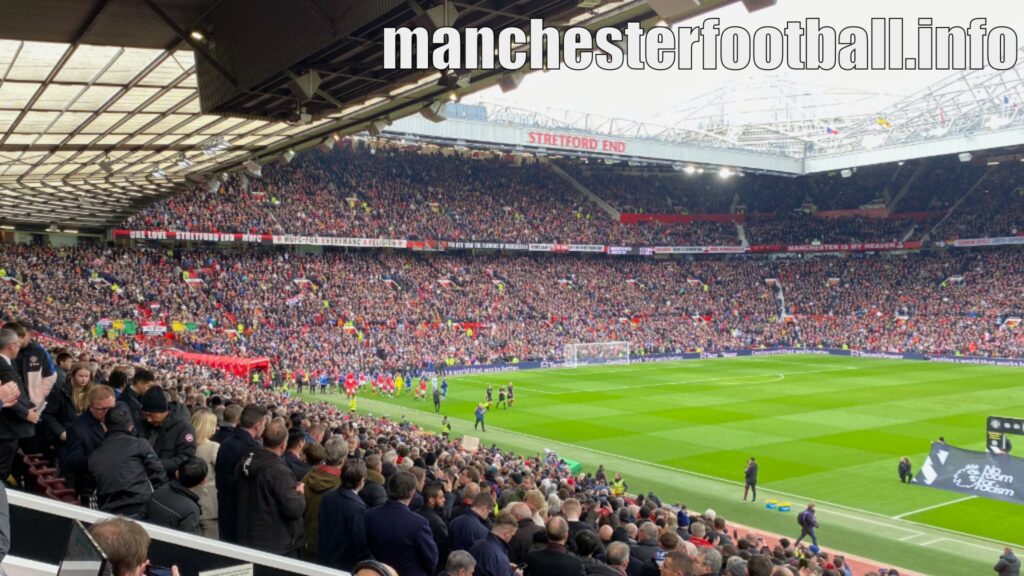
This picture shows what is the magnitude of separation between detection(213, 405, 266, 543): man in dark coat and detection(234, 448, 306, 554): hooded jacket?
1.31ft

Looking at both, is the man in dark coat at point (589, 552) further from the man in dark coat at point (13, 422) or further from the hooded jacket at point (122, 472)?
the man in dark coat at point (13, 422)

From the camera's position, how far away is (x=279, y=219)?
178 ft

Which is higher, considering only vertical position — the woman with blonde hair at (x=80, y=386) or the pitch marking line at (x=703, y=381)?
the woman with blonde hair at (x=80, y=386)

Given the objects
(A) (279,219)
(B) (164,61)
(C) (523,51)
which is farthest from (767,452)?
(A) (279,219)

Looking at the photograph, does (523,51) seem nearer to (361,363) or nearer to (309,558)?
(309,558)

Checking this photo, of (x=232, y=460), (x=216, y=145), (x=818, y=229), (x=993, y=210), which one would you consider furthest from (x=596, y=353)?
(x=232, y=460)

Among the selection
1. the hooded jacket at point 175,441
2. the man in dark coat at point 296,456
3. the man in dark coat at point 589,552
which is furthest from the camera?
the man in dark coat at point 296,456

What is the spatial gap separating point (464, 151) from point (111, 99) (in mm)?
55050

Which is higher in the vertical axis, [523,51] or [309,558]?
[523,51]

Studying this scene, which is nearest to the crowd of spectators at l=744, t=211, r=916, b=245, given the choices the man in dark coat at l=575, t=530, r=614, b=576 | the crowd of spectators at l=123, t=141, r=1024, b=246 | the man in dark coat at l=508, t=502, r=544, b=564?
the crowd of spectators at l=123, t=141, r=1024, b=246

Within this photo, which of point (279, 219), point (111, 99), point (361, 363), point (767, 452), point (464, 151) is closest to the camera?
point (111, 99)

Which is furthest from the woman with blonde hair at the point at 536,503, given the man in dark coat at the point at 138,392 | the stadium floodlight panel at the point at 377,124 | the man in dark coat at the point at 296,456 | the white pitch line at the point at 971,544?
the white pitch line at the point at 971,544

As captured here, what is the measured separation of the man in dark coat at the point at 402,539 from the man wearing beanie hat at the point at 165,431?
6.59 feet

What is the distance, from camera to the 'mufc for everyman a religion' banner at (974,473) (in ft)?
67.6
